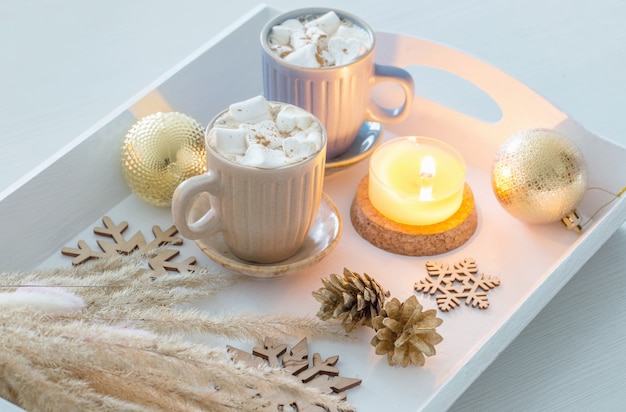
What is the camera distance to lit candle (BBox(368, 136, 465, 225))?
96 centimetres

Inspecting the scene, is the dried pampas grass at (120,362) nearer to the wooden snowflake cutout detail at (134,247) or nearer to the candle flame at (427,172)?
the wooden snowflake cutout detail at (134,247)

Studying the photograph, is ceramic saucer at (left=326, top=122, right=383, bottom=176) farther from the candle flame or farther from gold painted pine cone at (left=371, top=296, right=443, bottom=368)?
gold painted pine cone at (left=371, top=296, right=443, bottom=368)

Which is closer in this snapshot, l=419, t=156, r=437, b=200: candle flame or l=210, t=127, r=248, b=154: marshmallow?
l=210, t=127, r=248, b=154: marshmallow

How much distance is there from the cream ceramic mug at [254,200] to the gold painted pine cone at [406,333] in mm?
121

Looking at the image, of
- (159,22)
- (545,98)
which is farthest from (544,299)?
(159,22)

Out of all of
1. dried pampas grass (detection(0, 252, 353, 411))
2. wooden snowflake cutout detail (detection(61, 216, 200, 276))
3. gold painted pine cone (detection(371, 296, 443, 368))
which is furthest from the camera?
wooden snowflake cutout detail (detection(61, 216, 200, 276))

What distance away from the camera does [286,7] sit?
1.48 meters

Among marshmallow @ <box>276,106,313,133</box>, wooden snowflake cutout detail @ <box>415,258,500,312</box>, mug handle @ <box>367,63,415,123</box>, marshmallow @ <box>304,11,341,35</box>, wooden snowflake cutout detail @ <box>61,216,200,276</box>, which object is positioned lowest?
wooden snowflake cutout detail @ <box>415,258,500,312</box>

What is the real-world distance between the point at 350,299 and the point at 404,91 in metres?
0.30

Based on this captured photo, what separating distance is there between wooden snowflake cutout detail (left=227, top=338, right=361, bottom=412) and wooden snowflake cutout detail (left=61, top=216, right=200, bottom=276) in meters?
0.13

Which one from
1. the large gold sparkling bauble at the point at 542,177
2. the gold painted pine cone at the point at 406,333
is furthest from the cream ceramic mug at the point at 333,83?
the gold painted pine cone at the point at 406,333

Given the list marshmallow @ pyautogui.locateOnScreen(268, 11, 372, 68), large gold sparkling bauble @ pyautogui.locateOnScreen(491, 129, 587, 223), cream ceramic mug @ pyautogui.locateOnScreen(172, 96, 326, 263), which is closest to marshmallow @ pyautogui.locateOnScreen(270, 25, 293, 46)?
marshmallow @ pyautogui.locateOnScreen(268, 11, 372, 68)

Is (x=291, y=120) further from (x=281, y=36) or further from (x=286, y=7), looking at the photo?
(x=286, y=7)

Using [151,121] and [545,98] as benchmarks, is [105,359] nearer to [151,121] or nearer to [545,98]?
[151,121]
